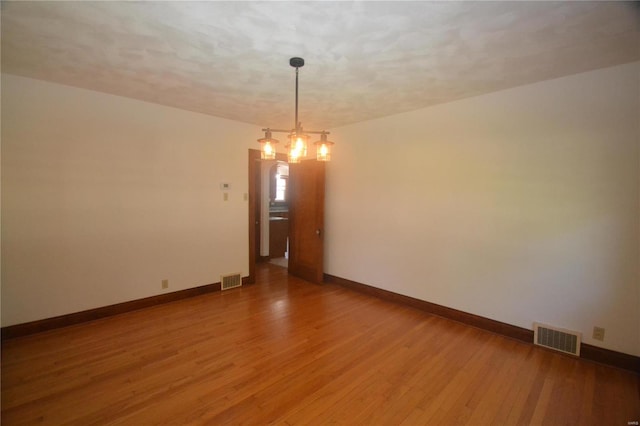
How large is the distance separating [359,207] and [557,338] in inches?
112

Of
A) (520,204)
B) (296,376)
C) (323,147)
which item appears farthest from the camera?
(520,204)

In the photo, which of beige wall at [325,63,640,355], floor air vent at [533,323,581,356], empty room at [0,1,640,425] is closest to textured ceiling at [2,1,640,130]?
empty room at [0,1,640,425]

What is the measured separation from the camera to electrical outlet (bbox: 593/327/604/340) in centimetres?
265

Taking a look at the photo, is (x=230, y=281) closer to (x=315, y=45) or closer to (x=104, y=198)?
(x=104, y=198)

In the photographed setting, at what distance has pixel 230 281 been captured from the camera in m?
4.63

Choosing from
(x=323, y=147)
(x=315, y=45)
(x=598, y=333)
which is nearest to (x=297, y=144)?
(x=323, y=147)

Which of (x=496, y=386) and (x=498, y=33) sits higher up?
(x=498, y=33)

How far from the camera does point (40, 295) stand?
3086mm

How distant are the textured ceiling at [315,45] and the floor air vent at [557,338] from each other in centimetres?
255

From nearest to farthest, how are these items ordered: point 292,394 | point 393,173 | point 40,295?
point 292,394 → point 40,295 → point 393,173

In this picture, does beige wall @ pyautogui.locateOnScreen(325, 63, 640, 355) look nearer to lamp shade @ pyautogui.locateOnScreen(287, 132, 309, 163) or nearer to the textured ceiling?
the textured ceiling

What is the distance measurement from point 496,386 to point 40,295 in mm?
4655

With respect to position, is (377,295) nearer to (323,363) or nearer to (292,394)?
(323,363)

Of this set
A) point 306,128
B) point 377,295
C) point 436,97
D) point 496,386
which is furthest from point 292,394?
point 306,128
